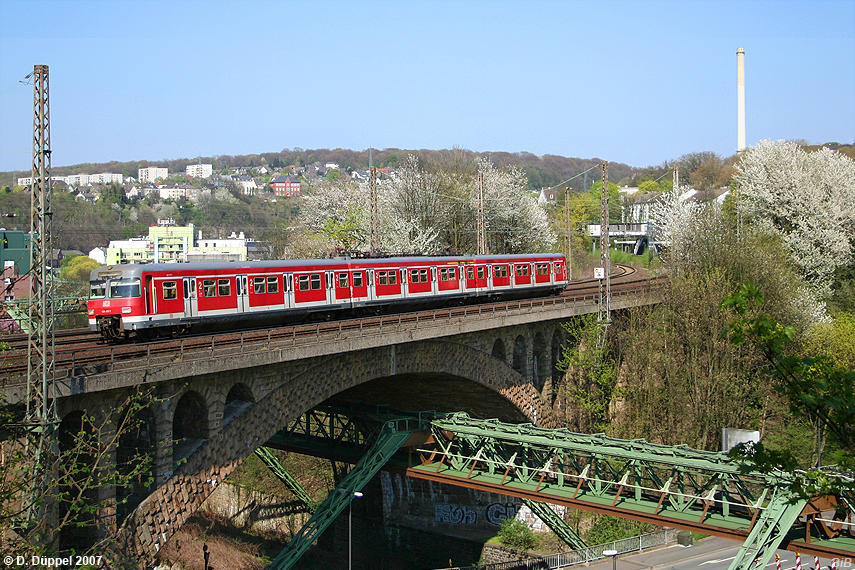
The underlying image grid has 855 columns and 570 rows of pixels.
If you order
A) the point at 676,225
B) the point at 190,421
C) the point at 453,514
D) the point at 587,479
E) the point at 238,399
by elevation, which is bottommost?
the point at 453,514

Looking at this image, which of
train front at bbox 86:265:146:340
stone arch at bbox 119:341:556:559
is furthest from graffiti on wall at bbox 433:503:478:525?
train front at bbox 86:265:146:340

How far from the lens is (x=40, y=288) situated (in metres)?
15.0

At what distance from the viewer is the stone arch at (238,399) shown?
20641 mm

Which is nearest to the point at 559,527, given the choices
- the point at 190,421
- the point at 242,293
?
the point at 242,293

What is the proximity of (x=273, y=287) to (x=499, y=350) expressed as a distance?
10.6 metres

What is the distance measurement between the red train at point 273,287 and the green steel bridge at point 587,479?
180 inches

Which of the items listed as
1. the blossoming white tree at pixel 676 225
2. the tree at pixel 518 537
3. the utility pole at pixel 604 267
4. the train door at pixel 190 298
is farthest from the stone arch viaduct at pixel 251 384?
the blossoming white tree at pixel 676 225

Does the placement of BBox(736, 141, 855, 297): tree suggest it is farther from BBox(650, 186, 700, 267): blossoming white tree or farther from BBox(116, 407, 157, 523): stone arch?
BBox(116, 407, 157, 523): stone arch

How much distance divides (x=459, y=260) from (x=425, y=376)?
6070mm

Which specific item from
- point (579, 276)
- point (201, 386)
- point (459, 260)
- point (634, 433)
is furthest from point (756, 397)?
point (579, 276)

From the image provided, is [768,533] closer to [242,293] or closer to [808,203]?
[242,293]

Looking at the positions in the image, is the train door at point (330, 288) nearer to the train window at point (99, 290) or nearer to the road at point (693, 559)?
the train window at point (99, 290)

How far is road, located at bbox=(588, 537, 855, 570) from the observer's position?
1156 inches

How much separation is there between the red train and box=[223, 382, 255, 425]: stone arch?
2947 mm
